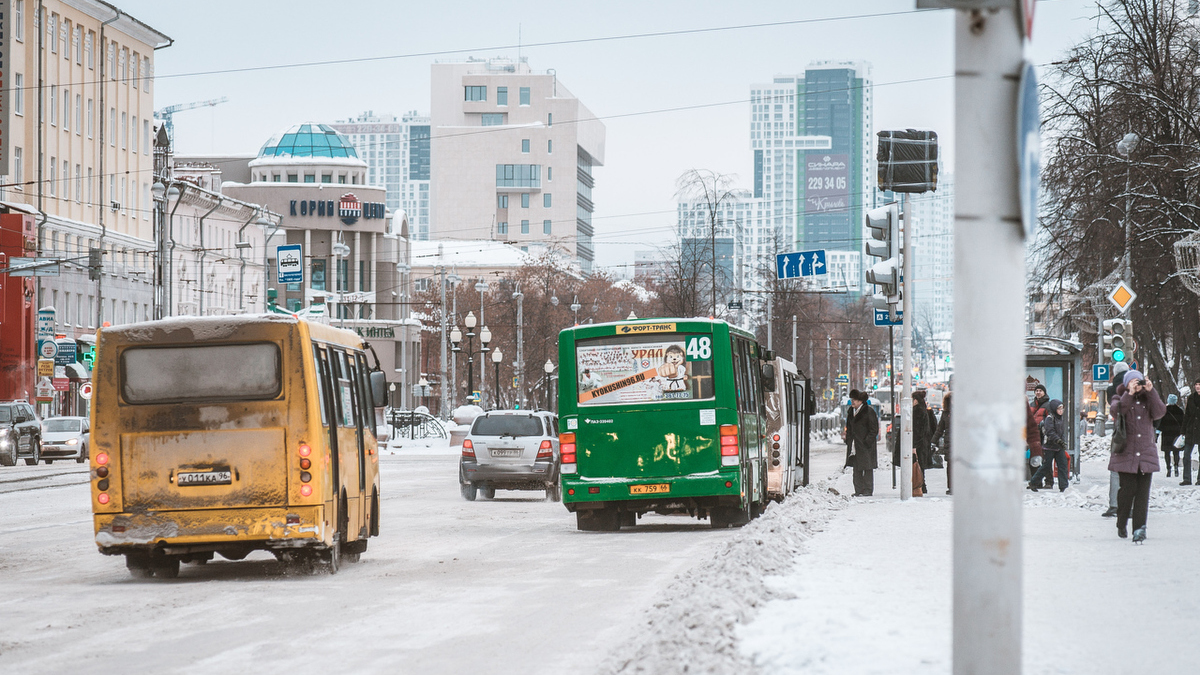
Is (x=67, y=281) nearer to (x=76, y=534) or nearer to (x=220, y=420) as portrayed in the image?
(x=76, y=534)

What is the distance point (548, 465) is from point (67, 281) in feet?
161

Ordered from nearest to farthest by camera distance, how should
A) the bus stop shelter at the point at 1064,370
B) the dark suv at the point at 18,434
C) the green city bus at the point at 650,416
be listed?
the green city bus at the point at 650,416, the bus stop shelter at the point at 1064,370, the dark suv at the point at 18,434

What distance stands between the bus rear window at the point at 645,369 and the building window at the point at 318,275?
9852 cm

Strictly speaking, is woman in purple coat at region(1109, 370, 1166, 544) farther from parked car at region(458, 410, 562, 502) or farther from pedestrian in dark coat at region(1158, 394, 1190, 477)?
pedestrian in dark coat at region(1158, 394, 1190, 477)

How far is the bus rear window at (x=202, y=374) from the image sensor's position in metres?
14.4

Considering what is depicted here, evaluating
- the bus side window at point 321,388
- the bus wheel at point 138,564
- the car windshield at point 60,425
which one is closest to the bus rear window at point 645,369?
the bus side window at point 321,388

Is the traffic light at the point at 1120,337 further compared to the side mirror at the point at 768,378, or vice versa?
the traffic light at the point at 1120,337

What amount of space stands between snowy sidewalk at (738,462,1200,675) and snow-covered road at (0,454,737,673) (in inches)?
48.5

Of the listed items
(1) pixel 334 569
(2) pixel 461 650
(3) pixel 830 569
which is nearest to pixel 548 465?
(1) pixel 334 569

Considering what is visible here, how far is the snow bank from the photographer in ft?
26.6

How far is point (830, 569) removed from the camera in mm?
12781

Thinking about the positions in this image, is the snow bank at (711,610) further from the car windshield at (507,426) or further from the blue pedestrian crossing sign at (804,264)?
the blue pedestrian crossing sign at (804,264)

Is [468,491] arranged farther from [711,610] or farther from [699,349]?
[711,610]

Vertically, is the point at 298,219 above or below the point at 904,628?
above
